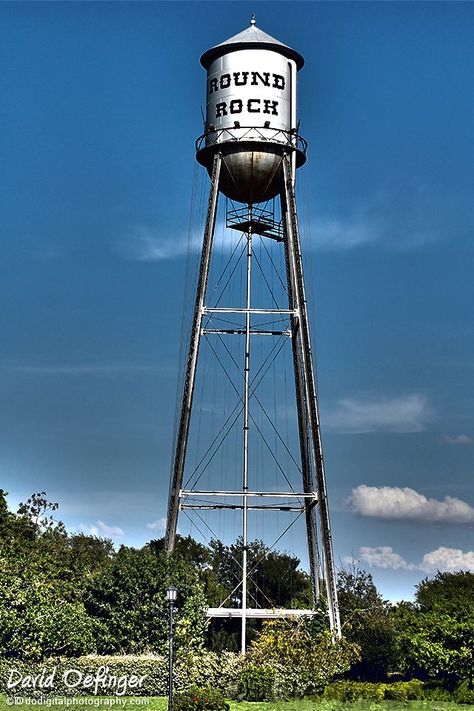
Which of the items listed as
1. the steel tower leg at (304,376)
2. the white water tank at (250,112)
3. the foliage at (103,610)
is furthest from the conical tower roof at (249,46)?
the foliage at (103,610)

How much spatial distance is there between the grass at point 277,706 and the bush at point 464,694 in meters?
1.03

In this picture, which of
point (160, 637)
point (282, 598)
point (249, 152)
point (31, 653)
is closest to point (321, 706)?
point (160, 637)

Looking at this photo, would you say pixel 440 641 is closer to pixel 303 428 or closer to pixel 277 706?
pixel 277 706

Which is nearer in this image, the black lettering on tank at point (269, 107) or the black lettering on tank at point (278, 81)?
the black lettering on tank at point (269, 107)

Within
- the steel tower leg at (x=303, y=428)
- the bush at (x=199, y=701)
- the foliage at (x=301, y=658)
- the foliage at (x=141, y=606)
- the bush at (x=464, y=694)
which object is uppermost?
the steel tower leg at (x=303, y=428)

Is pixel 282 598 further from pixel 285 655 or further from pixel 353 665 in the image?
pixel 285 655

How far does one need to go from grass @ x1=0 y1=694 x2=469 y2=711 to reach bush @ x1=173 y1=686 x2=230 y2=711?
0.64 metres

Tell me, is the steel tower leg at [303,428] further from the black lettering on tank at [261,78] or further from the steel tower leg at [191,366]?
the black lettering on tank at [261,78]

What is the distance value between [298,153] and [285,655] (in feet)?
64.3

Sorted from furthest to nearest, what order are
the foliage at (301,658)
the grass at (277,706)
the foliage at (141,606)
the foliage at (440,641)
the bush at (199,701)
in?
the foliage at (440,641) < the foliage at (141,606) < the foliage at (301,658) < the grass at (277,706) < the bush at (199,701)

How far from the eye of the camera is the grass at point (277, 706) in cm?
3578

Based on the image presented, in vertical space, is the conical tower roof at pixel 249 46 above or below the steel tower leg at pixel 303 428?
above
